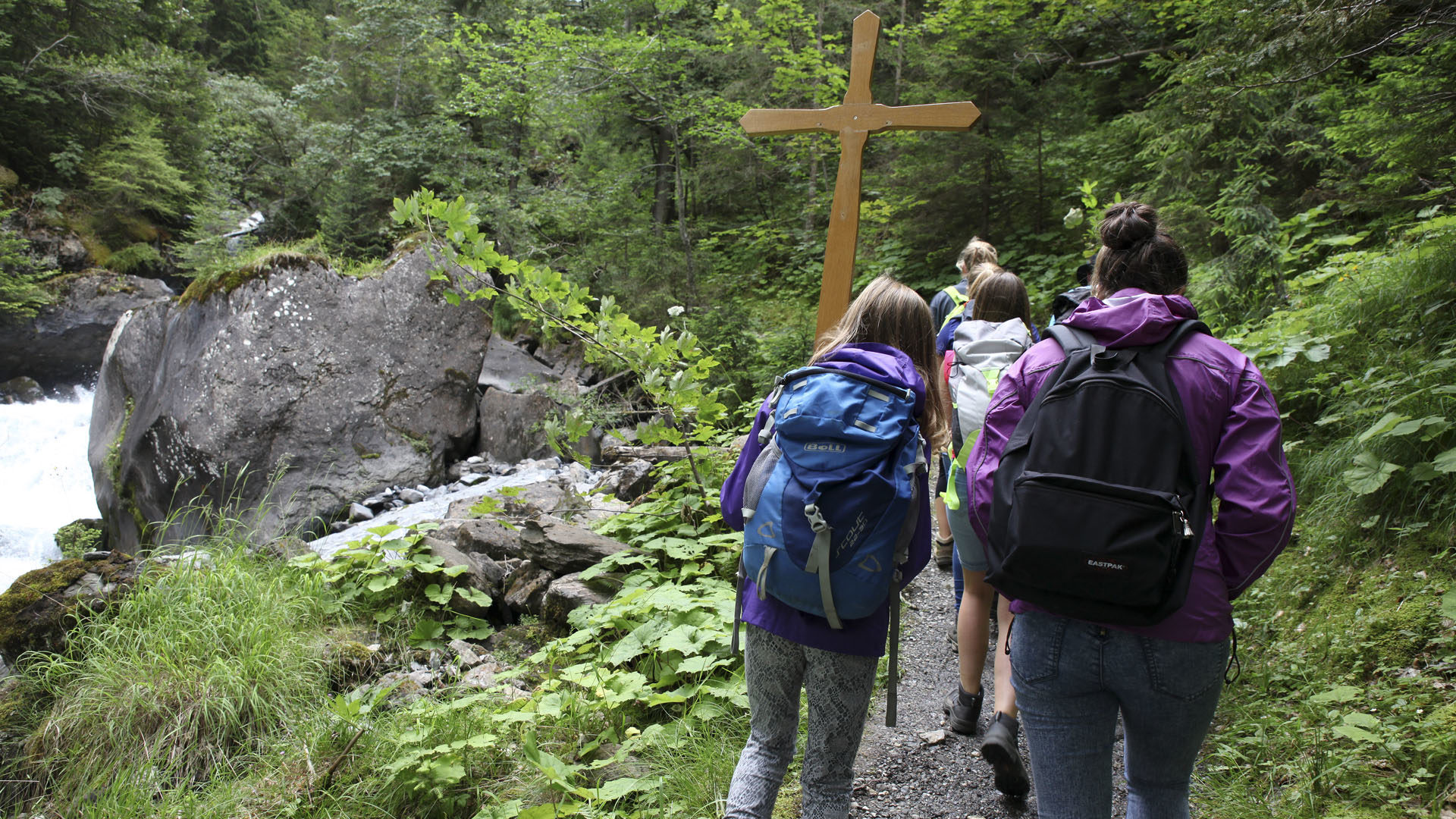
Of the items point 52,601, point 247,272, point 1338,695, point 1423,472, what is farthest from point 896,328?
point 247,272

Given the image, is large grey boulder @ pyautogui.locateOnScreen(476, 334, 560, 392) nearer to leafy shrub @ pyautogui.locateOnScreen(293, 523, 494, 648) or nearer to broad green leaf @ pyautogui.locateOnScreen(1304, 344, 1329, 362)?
leafy shrub @ pyautogui.locateOnScreen(293, 523, 494, 648)

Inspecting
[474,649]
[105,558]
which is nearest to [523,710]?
[474,649]

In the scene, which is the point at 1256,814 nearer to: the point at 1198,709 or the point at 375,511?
the point at 1198,709

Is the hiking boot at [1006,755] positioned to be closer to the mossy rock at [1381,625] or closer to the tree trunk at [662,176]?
the mossy rock at [1381,625]

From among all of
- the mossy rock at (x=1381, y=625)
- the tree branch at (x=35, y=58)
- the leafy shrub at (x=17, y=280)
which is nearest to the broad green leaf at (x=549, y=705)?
the mossy rock at (x=1381, y=625)

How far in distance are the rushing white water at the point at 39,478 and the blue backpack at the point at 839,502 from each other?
9.44 meters

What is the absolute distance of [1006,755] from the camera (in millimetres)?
2469

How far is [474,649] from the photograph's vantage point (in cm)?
400

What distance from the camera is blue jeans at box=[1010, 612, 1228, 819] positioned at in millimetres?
1513

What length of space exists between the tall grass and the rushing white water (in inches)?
228

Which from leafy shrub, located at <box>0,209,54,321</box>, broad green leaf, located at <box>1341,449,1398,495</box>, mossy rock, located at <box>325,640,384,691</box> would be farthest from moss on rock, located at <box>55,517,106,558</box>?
broad green leaf, located at <box>1341,449,1398,495</box>

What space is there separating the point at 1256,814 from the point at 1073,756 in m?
1.25

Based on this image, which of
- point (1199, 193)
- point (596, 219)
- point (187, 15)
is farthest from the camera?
point (187, 15)

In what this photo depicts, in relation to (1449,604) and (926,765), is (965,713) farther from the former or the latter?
(1449,604)
